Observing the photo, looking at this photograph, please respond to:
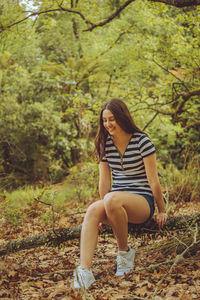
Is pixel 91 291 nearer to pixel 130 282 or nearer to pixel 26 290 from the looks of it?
pixel 130 282

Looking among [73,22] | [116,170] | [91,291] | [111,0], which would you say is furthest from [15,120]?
[91,291]

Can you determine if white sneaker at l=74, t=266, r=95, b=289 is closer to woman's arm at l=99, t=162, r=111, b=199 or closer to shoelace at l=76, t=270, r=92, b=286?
shoelace at l=76, t=270, r=92, b=286

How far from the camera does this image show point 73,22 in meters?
11.1

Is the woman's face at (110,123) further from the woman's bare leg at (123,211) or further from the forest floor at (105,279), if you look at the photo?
the forest floor at (105,279)

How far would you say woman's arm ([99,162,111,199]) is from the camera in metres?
2.76

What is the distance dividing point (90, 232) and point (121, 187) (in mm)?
499

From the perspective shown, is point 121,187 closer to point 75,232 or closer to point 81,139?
point 75,232

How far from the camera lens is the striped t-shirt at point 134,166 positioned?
2.53 m

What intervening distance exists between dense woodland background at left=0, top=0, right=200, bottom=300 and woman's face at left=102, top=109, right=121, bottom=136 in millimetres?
385

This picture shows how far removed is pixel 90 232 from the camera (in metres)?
2.33

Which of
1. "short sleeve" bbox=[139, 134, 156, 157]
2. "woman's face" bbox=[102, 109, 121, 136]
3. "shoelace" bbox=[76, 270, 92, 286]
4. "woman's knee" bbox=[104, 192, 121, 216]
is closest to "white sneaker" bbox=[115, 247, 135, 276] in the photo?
"shoelace" bbox=[76, 270, 92, 286]

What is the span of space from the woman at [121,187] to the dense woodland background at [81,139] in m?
0.18

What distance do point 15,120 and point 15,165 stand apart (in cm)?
132

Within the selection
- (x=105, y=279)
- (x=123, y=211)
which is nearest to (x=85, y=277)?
(x=105, y=279)
